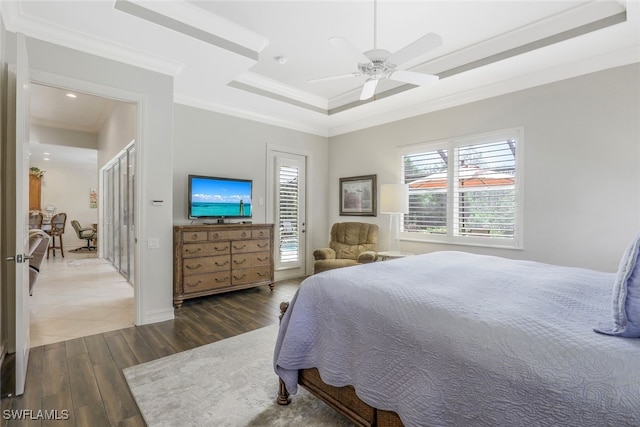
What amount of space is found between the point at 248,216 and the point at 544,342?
4.19m

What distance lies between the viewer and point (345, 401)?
1.60 meters

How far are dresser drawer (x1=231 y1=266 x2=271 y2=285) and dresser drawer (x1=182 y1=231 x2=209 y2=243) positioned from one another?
650 mm

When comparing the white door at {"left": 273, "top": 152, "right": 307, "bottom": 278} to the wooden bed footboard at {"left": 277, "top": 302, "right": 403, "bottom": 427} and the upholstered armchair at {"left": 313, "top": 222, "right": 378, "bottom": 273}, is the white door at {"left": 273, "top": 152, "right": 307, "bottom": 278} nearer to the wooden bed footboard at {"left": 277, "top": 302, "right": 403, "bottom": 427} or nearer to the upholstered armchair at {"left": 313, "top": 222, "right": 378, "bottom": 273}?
the upholstered armchair at {"left": 313, "top": 222, "right": 378, "bottom": 273}

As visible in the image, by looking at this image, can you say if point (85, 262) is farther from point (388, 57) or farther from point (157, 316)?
point (388, 57)

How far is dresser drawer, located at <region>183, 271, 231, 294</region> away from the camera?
12.5 ft

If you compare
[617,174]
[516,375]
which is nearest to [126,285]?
[516,375]

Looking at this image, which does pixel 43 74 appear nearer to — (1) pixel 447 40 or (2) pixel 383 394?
(2) pixel 383 394

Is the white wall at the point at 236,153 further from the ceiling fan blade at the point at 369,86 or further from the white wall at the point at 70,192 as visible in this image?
the white wall at the point at 70,192

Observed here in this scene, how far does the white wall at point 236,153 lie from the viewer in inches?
167

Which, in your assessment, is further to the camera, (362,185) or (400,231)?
(362,185)

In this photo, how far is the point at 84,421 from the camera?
179cm

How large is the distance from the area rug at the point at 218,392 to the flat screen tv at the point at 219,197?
2.07m

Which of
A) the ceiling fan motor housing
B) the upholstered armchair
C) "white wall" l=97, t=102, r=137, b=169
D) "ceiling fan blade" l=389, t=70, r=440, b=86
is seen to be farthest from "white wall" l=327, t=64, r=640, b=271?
"white wall" l=97, t=102, r=137, b=169

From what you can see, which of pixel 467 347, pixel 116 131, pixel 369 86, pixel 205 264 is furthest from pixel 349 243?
pixel 116 131
